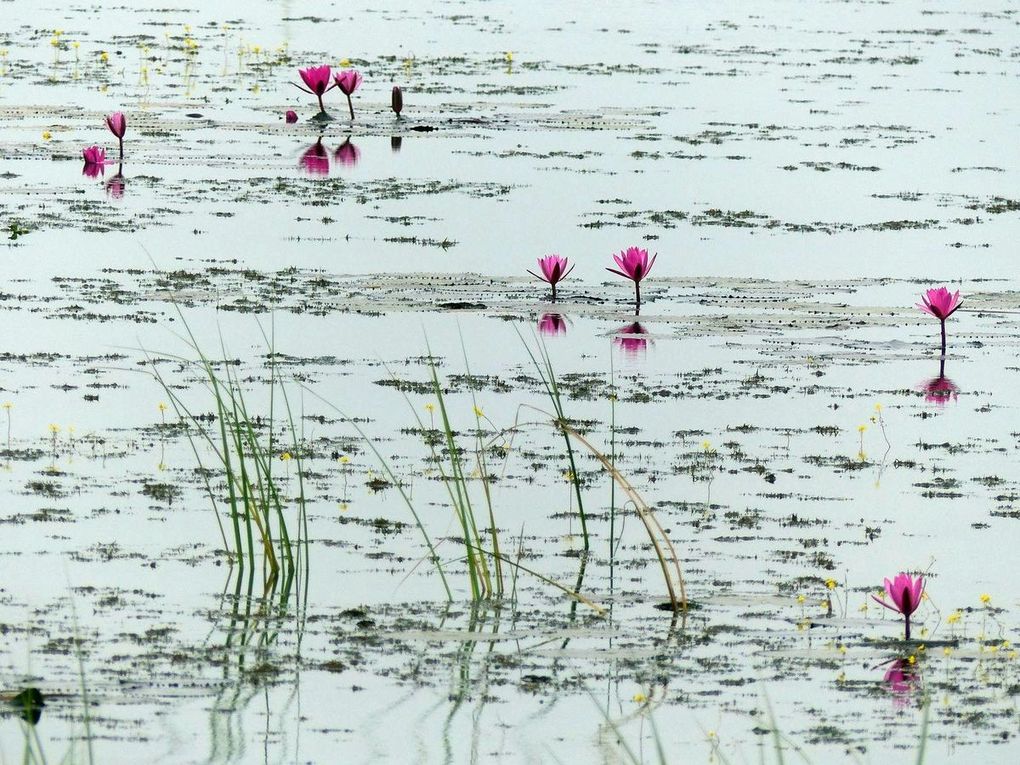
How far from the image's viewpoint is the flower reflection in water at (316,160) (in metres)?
13.4

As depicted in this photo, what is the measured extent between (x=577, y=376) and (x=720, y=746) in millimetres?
3661

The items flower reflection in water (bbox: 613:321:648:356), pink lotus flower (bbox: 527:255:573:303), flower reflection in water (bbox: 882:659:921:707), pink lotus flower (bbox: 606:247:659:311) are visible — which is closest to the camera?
flower reflection in water (bbox: 882:659:921:707)

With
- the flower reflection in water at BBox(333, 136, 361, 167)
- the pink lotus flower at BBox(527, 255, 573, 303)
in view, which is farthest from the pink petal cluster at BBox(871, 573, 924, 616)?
the flower reflection in water at BBox(333, 136, 361, 167)

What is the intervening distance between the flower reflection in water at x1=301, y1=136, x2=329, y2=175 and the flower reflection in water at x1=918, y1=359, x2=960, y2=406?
19.7 feet

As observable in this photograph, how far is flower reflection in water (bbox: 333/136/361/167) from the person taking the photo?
45.6ft

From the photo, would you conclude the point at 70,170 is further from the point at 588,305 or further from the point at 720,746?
the point at 720,746

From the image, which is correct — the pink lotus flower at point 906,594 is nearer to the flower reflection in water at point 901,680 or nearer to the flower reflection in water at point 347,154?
the flower reflection in water at point 901,680

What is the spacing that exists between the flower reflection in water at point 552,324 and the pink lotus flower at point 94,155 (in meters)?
4.73

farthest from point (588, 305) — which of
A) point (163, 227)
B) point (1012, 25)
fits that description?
point (1012, 25)

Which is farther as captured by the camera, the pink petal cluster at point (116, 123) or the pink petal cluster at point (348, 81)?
the pink petal cluster at point (348, 81)

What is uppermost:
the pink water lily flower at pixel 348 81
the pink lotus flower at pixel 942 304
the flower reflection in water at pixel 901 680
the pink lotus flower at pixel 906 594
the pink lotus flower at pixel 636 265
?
the pink water lily flower at pixel 348 81

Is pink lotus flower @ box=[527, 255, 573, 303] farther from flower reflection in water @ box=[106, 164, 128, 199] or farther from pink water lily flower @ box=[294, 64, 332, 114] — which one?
pink water lily flower @ box=[294, 64, 332, 114]

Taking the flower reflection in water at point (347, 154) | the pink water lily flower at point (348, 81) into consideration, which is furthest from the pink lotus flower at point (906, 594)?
the pink water lily flower at point (348, 81)

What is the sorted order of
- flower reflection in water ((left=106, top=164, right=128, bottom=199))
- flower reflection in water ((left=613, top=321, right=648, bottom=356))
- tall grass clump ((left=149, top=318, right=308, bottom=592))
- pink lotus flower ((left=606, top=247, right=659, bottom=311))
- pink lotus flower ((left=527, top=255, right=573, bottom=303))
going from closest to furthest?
tall grass clump ((left=149, top=318, right=308, bottom=592)) → flower reflection in water ((left=613, top=321, right=648, bottom=356)) → pink lotus flower ((left=606, top=247, right=659, bottom=311)) → pink lotus flower ((left=527, top=255, right=573, bottom=303)) → flower reflection in water ((left=106, top=164, right=128, bottom=199))
